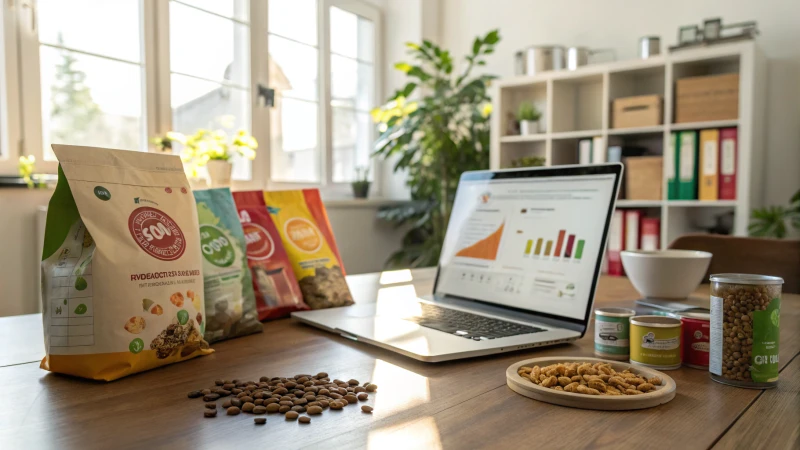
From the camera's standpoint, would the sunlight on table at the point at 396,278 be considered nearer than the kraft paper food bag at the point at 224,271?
No

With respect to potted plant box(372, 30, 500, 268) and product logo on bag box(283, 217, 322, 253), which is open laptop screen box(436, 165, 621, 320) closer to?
product logo on bag box(283, 217, 322, 253)

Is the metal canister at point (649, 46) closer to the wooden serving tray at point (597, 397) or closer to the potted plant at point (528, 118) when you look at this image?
the potted plant at point (528, 118)

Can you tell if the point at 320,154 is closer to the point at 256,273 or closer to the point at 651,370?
the point at 256,273

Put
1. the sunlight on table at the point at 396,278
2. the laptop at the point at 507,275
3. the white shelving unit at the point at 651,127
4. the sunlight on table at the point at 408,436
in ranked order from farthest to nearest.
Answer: the white shelving unit at the point at 651,127 < the sunlight on table at the point at 396,278 < the laptop at the point at 507,275 < the sunlight on table at the point at 408,436

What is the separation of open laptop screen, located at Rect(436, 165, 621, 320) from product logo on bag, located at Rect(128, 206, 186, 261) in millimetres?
522

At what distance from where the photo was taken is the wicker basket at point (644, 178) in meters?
3.03

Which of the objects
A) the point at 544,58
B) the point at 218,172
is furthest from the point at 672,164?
the point at 218,172

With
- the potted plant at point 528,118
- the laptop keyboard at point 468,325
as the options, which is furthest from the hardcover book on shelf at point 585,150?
the laptop keyboard at point 468,325

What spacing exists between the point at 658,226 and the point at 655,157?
1.14ft

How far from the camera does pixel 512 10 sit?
155 inches

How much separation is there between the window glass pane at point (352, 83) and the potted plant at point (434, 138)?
15.1 inches

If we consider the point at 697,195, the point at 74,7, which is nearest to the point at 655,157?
the point at 697,195

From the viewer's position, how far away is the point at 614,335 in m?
0.75

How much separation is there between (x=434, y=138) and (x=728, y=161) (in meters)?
1.57
